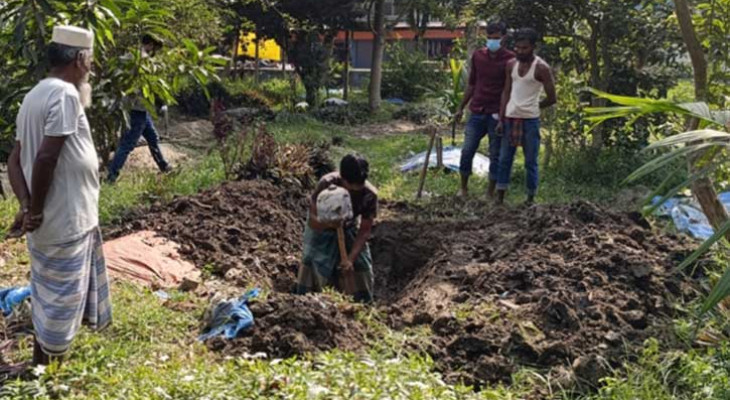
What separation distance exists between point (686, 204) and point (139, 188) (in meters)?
5.31

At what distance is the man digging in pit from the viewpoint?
5773 mm

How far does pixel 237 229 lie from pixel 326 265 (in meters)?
1.59

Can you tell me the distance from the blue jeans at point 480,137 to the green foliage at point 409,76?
42.9 ft

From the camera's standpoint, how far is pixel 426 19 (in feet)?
70.3

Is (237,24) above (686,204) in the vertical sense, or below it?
above

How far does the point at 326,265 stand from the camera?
19.8 feet

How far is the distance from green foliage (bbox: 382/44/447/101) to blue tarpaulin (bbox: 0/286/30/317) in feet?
57.4

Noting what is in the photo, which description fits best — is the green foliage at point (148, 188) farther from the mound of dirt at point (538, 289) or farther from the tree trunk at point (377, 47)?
the tree trunk at point (377, 47)

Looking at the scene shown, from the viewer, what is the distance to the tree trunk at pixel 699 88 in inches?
199

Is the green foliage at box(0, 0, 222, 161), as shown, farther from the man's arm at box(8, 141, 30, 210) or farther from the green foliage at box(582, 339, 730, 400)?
the green foliage at box(582, 339, 730, 400)

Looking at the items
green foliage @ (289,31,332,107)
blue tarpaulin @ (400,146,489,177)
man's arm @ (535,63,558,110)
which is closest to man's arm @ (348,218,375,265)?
man's arm @ (535,63,558,110)

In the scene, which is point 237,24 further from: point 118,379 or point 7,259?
point 118,379

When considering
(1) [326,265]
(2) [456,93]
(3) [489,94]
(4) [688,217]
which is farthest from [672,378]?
(2) [456,93]

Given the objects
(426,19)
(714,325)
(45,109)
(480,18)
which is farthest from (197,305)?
(426,19)
